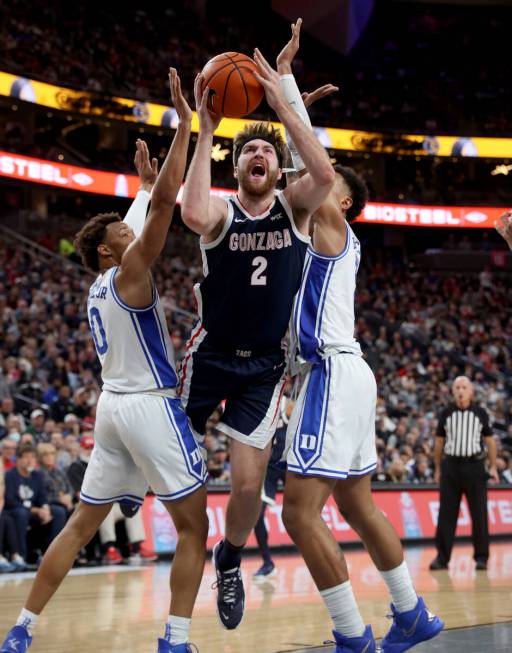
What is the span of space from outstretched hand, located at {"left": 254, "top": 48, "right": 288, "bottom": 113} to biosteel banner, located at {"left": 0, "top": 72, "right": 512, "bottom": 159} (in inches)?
701

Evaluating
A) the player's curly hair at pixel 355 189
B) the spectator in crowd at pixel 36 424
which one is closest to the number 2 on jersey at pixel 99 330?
the player's curly hair at pixel 355 189

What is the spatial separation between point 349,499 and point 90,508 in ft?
4.54

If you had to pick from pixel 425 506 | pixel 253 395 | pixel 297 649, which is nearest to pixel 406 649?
pixel 297 649

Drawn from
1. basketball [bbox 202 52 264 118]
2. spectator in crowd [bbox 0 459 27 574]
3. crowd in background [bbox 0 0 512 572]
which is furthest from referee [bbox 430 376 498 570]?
basketball [bbox 202 52 264 118]

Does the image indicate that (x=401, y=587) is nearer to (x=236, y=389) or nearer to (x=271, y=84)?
(x=236, y=389)

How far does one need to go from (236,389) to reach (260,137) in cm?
131

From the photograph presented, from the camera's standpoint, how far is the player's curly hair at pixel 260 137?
5.06 meters

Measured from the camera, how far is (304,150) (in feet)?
15.2

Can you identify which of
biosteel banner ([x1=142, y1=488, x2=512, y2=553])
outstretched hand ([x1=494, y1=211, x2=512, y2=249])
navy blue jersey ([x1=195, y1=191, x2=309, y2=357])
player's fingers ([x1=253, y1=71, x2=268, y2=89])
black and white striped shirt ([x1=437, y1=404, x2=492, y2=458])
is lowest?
biosteel banner ([x1=142, y1=488, x2=512, y2=553])

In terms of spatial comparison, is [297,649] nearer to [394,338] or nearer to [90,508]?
[90,508]

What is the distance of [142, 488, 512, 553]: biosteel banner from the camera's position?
11805mm

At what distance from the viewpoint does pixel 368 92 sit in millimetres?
34000

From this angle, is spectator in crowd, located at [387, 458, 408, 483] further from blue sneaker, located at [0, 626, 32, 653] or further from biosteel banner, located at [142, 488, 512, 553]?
blue sneaker, located at [0, 626, 32, 653]

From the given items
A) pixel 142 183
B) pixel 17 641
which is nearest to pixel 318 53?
pixel 142 183
